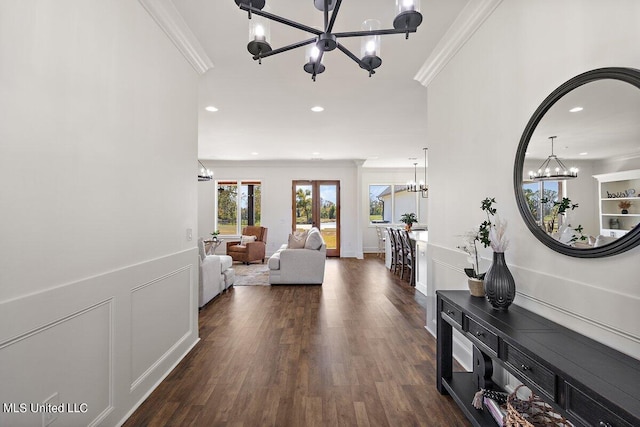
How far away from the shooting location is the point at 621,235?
1.24 metres

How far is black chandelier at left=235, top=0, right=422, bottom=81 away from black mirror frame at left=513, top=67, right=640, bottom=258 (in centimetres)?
79

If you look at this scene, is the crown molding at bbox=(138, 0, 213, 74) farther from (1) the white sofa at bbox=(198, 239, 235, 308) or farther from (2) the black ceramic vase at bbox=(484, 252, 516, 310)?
(2) the black ceramic vase at bbox=(484, 252, 516, 310)

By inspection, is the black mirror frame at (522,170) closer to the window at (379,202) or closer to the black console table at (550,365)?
the black console table at (550,365)

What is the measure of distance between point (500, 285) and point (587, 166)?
0.74m

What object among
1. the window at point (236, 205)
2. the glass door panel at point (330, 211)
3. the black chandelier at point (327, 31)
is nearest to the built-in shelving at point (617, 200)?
the black chandelier at point (327, 31)

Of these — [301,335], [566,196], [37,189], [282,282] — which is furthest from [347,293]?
[37,189]

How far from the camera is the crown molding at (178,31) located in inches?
83.7

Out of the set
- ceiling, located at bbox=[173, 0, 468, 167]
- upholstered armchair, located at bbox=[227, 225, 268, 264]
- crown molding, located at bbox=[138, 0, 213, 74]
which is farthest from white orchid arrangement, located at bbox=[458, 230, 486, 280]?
upholstered armchair, located at bbox=[227, 225, 268, 264]

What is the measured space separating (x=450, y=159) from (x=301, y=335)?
229cm

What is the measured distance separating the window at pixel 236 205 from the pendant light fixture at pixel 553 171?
25.6 ft

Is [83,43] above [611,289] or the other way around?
above

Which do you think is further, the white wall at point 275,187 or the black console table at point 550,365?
the white wall at point 275,187

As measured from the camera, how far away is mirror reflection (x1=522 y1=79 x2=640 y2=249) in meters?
1.24

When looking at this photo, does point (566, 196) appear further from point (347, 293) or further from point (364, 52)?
point (347, 293)
